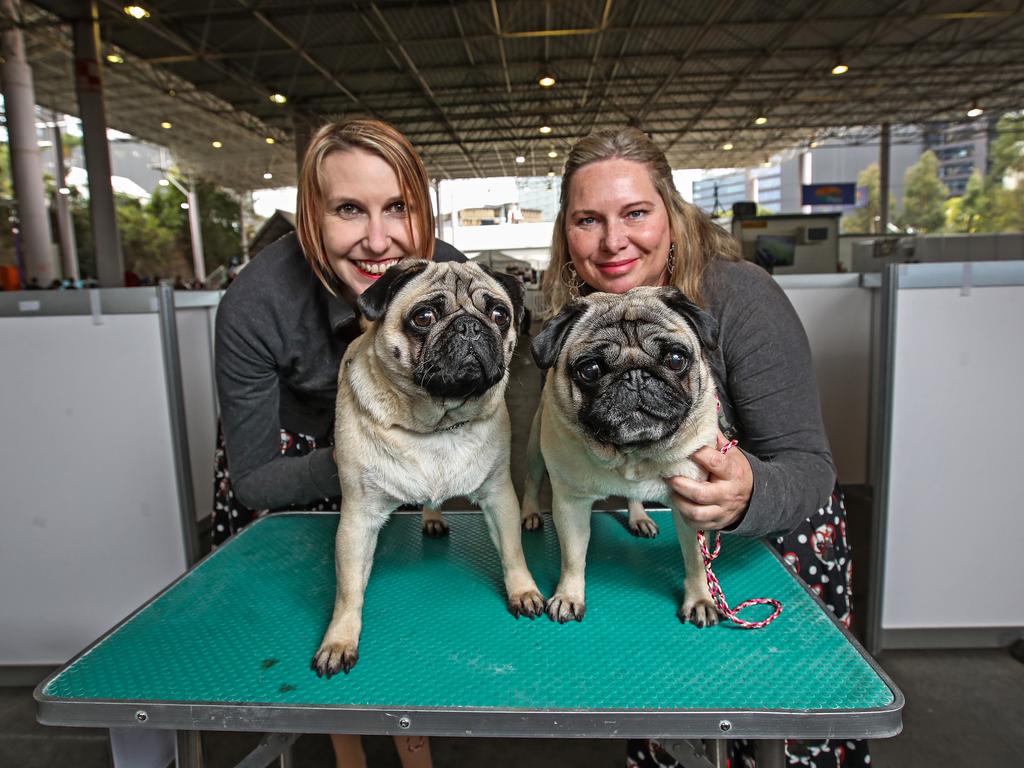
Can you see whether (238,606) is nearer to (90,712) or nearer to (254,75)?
(90,712)

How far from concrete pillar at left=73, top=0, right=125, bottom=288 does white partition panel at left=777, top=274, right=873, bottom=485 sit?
9364 mm

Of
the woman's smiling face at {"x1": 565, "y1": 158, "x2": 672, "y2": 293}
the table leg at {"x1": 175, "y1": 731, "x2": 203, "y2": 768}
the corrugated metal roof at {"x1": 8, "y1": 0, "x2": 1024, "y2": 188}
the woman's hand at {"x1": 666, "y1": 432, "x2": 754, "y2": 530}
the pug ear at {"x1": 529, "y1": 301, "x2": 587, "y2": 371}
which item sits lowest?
the table leg at {"x1": 175, "y1": 731, "x2": 203, "y2": 768}

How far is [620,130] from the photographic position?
1649 mm

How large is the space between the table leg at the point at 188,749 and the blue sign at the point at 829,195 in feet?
59.0

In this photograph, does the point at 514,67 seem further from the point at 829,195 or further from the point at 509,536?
the point at 509,536

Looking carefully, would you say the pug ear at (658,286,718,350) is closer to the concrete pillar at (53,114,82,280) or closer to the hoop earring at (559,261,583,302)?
the hoop earring at (559,261,583,302)

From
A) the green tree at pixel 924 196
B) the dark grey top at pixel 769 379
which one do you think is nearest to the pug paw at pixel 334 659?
the dark grey top at pixel 769 379

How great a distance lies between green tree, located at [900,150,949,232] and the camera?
85.2 feet

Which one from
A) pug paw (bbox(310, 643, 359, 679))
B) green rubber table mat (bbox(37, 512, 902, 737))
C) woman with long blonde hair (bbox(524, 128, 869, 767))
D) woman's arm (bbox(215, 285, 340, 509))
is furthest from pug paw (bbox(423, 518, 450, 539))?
woman with long blonde hair (bbox(524, 128, 869, 767))

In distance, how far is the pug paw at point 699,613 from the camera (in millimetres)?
1256

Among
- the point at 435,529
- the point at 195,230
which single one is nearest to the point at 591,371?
the point at 435,529

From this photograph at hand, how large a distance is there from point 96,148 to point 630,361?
36.2 feet

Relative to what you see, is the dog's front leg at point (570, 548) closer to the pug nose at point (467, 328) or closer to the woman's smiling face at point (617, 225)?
the pug nose at point (467, 328)

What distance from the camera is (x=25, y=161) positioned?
1059 centimetres
